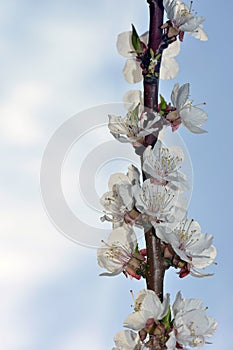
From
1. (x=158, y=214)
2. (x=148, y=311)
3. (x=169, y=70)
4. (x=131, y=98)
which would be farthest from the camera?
(x=169, y=70)

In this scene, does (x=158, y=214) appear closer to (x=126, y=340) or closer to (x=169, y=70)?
(x=126, y=340)

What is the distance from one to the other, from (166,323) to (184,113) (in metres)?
0.94

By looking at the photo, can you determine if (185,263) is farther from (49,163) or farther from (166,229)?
(49,163)

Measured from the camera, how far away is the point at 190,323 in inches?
86.7

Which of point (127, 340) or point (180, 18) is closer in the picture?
point (127, 340)

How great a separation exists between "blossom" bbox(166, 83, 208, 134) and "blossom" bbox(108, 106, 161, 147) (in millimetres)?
96

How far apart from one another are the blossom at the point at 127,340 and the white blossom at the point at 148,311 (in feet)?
0.42

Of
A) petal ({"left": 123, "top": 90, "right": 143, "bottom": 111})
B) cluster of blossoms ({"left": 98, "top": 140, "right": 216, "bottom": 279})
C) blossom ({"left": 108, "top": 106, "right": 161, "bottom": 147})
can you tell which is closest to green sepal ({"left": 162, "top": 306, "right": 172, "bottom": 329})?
cluster of blossoms ({"left": 98, "top": 140, "right": 216, "bottom": 279})

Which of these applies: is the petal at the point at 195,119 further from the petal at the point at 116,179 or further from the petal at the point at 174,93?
the petal at the point at 116,179

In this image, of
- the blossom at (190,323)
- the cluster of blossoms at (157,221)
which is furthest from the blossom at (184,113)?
the blossom at (190,323)

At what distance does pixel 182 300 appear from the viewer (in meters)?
2.25

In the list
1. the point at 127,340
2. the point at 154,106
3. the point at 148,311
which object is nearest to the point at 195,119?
the point at 154,106

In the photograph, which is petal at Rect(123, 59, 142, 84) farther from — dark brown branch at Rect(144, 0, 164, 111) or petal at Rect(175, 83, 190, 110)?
petal at Rect(175, 83, 190, 110)

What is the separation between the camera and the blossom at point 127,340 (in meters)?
2.27
